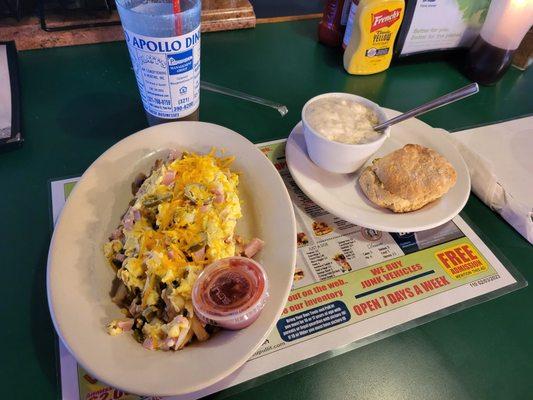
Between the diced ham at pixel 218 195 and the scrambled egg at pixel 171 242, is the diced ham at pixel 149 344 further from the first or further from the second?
the diced ham at pixel 218 195

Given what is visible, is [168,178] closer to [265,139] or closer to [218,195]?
[218,195]

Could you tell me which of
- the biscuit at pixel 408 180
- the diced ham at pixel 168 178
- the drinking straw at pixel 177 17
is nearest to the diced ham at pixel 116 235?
the diced ham at pixel 168 178

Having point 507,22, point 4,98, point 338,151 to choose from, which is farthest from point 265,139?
point 507,22

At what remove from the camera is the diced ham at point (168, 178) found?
0.81 meters

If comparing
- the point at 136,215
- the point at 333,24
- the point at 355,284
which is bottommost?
the point at 355,284

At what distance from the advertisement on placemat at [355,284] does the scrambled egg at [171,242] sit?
133 millimetres

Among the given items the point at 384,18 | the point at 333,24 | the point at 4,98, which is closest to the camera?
the point at 4,98

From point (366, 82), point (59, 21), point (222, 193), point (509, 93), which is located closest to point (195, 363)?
point (222, 193)

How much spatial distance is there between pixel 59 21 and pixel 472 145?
1.49 metres

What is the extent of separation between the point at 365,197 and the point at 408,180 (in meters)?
0.11

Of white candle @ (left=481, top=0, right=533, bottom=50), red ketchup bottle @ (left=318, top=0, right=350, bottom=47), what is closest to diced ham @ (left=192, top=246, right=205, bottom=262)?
red ketchup bottle @ (left=318, top=0, right=350, bottom=47)

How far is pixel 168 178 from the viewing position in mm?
820

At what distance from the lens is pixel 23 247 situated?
826 mm

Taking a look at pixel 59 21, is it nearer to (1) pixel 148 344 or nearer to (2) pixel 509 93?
(1) pixel 148 344
